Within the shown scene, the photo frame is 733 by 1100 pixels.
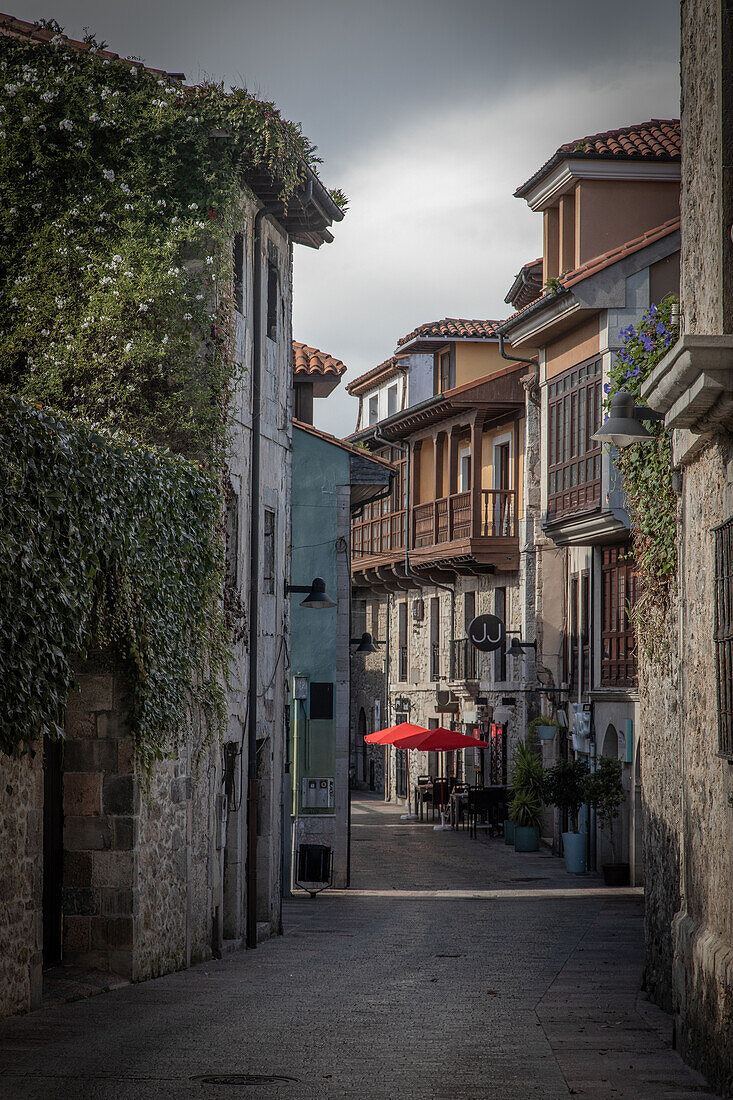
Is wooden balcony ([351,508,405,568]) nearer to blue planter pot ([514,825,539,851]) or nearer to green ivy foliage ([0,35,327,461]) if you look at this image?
blue planter pot ([514,825,539,851])

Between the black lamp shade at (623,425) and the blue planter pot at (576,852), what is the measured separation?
1711cm

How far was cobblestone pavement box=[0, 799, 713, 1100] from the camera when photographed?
7789 millimetres

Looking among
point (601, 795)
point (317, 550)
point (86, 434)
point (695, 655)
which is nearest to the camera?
point (695, 655)

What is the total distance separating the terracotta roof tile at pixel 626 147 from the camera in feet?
88.6

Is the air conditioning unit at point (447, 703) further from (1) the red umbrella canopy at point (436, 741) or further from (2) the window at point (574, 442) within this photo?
(2) the window at point (574, 442)

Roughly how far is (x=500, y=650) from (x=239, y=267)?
20.2 m

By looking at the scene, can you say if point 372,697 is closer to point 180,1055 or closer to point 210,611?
point 210,611

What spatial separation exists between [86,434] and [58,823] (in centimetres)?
365

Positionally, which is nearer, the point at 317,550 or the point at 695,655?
the point at 695,655

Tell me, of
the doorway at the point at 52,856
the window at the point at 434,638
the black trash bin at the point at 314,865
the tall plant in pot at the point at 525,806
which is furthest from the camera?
the window at the point at 434,638

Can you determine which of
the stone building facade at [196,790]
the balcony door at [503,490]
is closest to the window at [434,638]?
the balcony door at [503,490]

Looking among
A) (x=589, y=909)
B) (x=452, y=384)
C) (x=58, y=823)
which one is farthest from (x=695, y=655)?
(x=452, y=384)

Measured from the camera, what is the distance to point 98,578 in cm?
1194

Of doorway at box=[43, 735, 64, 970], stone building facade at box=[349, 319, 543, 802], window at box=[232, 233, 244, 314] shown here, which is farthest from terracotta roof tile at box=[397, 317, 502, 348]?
doorway at box=[43, 735, 64, 970]
